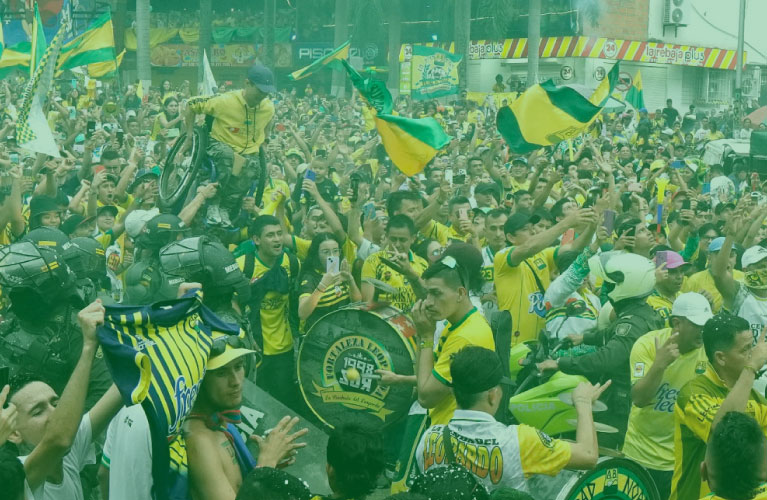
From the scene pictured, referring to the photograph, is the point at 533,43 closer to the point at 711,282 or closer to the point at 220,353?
the point at 711,282

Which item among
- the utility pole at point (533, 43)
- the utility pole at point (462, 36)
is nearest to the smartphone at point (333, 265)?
the utility pole at point (462, 36)

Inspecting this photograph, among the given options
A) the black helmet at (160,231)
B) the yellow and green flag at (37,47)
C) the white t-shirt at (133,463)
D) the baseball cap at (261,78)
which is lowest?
the white t-shirt at (133,463)

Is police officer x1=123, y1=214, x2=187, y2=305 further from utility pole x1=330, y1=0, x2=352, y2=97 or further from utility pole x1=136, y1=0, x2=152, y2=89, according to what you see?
utility pole x1=330, y1=0, x2=352, y2=97

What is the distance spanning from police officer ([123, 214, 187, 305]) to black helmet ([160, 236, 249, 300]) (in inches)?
3.6

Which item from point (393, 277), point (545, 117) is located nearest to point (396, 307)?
point (393, 277)

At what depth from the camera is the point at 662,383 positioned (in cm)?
498

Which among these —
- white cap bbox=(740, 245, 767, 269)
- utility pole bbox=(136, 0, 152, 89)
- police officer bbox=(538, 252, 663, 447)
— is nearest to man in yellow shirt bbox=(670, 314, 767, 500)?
police officer bbox=(538, 252, 663, 447)

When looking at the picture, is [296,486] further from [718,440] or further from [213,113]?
[213,113]

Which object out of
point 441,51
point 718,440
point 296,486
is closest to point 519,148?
point 718,440

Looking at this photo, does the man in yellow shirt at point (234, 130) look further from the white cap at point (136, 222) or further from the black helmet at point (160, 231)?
the black helmet at point (160, 231)

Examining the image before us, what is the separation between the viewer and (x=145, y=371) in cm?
323

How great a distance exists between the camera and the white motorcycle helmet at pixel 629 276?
5527 mm

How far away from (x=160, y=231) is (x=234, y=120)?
90.9 inches

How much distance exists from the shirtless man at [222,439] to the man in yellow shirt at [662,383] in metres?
2.15
